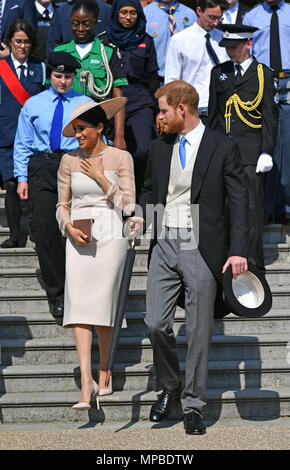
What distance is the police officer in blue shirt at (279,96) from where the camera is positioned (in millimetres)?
8680

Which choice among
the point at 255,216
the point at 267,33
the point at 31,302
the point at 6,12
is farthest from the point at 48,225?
the point at 6,12

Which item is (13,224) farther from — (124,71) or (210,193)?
(210,193)

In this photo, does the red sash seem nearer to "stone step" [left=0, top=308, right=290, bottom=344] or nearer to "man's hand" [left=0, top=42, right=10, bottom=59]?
"man's hand" [left=0, top=42, right=10, bottom=59]

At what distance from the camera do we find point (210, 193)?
6344 mm

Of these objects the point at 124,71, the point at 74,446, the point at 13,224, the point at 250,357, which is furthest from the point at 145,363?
the point at 124,71

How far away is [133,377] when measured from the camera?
6.94 meters

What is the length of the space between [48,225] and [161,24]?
3.08 meters

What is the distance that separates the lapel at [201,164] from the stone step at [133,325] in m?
1.36

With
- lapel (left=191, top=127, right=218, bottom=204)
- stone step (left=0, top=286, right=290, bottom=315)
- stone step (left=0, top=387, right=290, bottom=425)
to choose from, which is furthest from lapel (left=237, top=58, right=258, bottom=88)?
stone step (left=0, top=387, right=290, bottom=425)

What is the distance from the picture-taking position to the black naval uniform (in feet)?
25.3

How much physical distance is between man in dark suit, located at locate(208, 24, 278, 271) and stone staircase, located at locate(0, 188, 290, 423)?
0.48 meters

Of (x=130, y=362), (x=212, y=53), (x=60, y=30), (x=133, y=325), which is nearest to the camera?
(x=130, y=362)

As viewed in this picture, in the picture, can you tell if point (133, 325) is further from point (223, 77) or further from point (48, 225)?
point (223, 77)

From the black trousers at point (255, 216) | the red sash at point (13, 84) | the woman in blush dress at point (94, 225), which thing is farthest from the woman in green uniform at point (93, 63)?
the woman in blush dress at point (94, 225)
